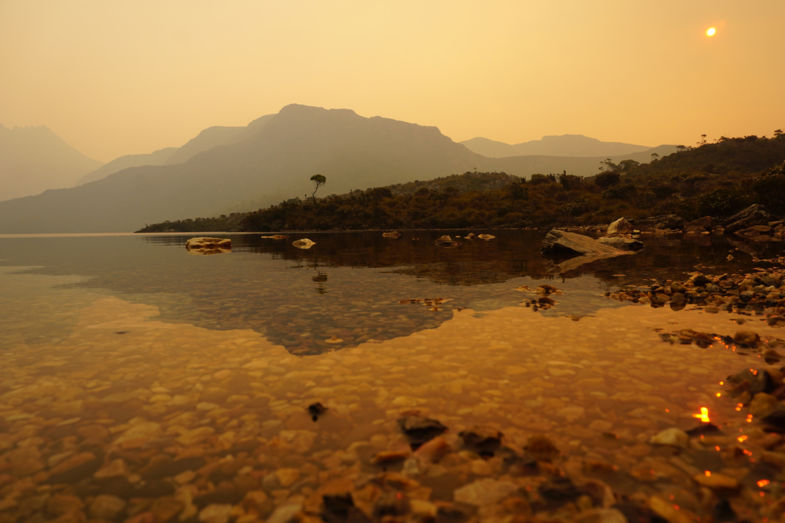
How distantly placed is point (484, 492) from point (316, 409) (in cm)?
218

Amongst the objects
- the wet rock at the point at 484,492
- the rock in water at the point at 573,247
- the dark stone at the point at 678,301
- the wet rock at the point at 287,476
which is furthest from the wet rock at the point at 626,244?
the wet rock at the point at 287,476

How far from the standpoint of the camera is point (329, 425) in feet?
13.9

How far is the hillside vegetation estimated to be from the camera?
7669 cm

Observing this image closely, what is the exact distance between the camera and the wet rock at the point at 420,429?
12.9ft

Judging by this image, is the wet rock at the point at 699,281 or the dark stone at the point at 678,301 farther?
the wet rock at the point at 699,281

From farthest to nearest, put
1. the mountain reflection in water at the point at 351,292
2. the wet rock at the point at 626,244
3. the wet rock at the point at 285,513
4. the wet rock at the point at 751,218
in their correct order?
the wet rock at the point at 751,218, the wet rock at the point at 626,244, the mountain reflection in water at the point at 351,292, the wet rock at the point at 285,513

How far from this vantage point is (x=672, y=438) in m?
3.76

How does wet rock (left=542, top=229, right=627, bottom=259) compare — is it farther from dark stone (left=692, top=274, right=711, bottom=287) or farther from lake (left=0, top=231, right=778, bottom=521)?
lake (left=0, top=231, right=778, bottom=521)

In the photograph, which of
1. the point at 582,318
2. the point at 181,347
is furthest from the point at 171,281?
the point at 582,318

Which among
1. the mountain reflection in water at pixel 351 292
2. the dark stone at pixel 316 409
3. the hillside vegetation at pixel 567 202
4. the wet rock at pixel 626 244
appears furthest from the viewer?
the hillside vegetation at pixel 567 202

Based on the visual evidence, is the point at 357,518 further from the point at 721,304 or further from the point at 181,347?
the point at 721,304

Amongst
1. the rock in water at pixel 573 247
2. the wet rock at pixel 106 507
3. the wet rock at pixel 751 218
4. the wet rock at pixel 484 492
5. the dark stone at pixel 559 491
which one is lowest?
the wet rock at pixel 106 507

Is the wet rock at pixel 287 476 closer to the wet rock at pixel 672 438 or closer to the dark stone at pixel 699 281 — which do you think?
the wet rock at pixel 672 438

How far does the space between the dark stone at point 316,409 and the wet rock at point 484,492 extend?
6.37 feet
